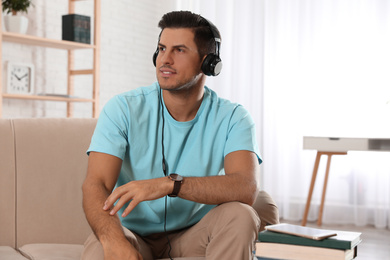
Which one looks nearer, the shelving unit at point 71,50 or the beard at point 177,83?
the beard at point 177,83

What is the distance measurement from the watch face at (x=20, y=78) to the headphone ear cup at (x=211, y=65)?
2.84 m

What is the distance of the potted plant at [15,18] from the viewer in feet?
13.8

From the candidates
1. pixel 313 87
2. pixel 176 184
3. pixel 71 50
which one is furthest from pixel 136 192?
pixel 313 87

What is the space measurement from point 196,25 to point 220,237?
2.66ft

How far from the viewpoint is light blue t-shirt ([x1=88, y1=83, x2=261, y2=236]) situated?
1859 millimetres

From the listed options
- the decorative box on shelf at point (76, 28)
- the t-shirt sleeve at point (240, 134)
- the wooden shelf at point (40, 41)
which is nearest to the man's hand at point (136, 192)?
the t-shirt sleeve at point (240, 134)

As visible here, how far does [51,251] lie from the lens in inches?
75.7

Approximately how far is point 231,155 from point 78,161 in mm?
645

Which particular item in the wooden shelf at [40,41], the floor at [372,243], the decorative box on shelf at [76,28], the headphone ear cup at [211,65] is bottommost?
the floor at [372,243]

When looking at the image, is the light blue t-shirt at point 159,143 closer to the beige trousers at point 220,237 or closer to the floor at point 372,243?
the beige trousers at point 220,237

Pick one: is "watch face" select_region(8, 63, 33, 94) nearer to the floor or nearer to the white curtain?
the white curtain

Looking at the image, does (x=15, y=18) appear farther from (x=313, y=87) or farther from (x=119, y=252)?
(x=119, y=252)

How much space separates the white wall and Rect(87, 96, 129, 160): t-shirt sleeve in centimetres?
288

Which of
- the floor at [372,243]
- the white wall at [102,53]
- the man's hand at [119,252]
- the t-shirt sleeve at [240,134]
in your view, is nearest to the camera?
the man's hand at [119,252]
